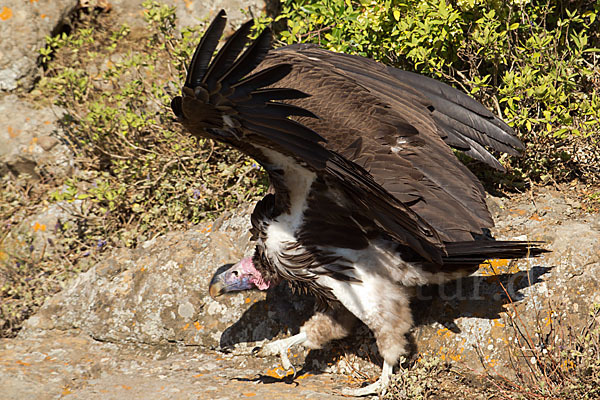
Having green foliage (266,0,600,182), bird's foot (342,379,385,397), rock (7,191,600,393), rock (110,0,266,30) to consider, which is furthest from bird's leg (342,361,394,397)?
rock (110,0,266,30)

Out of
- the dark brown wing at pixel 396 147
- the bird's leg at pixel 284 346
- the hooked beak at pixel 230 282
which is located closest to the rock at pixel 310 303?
the bird's leg at pixel 284 346

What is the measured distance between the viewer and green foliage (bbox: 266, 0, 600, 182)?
418 centimetres

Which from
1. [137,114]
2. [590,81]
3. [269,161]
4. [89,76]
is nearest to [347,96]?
[269,161]

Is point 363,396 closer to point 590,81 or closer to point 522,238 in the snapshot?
point 522,238

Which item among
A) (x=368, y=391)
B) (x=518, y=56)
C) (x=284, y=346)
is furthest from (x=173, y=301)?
(x=518, y=56)

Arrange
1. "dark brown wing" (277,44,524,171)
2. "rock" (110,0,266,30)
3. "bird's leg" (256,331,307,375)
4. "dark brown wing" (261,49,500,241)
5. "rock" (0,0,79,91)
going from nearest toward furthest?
"dark brown wing" (261,49,500,241)
"bird's leg" (256,331,307,375)
"dark brown wing" (277,44,524,171)
"rock" (110,0,266,30)
"rock" (0,0,79,91)

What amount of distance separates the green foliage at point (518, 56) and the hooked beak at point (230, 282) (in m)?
2.03

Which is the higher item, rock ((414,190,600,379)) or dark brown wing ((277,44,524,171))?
dark brown wing ((277,44,524,171))

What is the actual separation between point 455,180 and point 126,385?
2.40m

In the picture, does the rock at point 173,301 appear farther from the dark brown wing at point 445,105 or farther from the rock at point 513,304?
the dark brown wing at point 445,105

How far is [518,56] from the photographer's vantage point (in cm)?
444

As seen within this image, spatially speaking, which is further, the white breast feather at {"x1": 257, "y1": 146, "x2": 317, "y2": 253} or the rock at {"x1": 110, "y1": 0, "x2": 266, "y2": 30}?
the rock at {"x1": 110, "y1": 0, "x2": 266, "y2": 30}

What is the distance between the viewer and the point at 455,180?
3.36 metres

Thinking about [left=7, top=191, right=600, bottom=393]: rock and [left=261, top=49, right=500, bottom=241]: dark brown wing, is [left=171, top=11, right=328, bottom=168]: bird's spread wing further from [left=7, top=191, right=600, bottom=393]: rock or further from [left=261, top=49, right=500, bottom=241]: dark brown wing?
[left=7, top=191, right=600, bottom=393]: rock
